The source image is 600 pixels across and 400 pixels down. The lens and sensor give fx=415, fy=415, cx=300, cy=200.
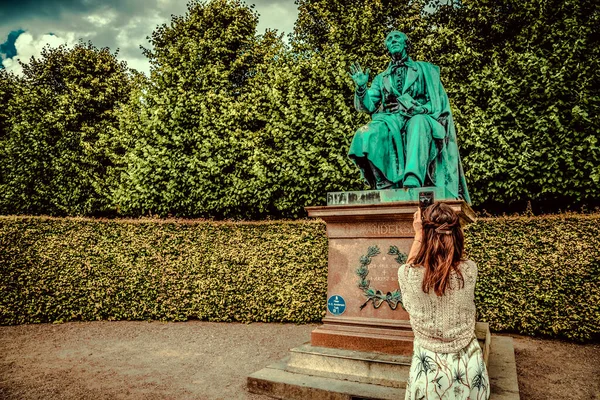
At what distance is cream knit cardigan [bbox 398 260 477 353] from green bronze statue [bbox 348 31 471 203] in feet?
7.52

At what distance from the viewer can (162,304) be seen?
945 centimetres

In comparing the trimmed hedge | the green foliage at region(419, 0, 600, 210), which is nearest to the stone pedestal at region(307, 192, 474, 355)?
the trimmed hedge

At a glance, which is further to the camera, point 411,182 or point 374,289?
point 411,182

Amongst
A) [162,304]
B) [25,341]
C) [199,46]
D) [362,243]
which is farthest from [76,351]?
[199,46]

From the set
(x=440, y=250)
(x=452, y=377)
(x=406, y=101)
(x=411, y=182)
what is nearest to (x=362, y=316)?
(x=411, y=182)

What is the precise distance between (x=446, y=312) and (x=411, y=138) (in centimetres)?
272

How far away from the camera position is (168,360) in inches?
252

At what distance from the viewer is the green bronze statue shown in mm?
4637

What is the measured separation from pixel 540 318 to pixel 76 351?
805cm

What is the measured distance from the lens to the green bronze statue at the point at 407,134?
464 centimetres

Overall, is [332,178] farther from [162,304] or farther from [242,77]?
[242,77]

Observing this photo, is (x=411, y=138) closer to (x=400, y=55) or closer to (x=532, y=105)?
(x=400, y=55)

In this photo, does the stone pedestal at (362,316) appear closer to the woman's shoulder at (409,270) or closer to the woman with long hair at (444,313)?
the woman with long hair at (444,313)

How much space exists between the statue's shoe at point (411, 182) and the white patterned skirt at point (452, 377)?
2.35 m
